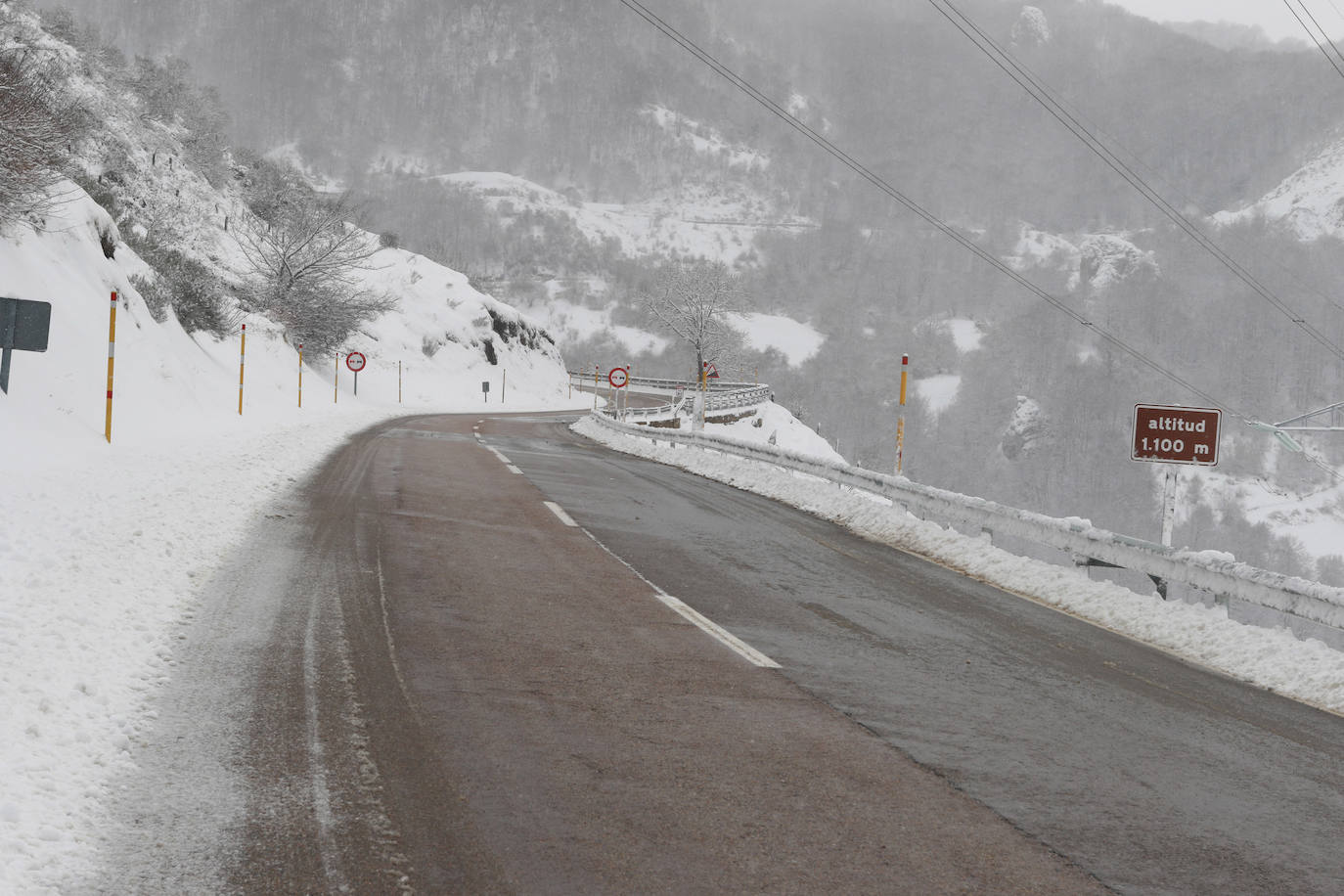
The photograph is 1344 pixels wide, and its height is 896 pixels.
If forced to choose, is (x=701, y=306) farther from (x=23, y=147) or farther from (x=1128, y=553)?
(x=1128, y=553)

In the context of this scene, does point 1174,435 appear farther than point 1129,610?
Yes

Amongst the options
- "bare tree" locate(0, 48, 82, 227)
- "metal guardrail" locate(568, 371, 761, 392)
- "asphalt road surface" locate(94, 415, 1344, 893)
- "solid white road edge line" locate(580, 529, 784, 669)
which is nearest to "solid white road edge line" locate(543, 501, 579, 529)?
"asphalt road surface" locate(94, 415, 1344, 893)

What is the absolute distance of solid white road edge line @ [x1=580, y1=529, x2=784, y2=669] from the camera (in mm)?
6289

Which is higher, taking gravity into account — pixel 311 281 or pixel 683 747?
pixel 311 281

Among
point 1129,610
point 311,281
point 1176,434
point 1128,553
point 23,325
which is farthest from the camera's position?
point 311,281

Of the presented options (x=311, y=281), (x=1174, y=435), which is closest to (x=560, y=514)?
(x=1174, y=435)

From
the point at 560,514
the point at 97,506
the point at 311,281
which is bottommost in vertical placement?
the point at 560,514

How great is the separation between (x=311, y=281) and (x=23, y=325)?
33993mm

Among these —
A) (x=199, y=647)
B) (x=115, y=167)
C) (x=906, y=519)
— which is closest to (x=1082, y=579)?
(x=906, y=519)

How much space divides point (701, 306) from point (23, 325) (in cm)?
7304

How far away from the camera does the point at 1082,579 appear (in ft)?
34.0

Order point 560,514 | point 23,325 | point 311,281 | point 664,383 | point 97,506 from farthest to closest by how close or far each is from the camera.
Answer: point 664,383, point 311,281, point 560,514, point 23,325, point 97,506

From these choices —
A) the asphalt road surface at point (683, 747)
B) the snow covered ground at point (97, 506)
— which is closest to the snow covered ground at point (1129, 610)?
the asphalt road surface at point (683, 747)

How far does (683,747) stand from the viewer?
15.0 feet
